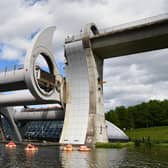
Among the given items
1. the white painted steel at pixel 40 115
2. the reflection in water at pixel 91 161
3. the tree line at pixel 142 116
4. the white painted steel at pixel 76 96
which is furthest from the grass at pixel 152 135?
the reflection in water at pixel 91 161

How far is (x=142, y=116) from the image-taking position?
4916 inches

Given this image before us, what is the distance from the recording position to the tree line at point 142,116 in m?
122

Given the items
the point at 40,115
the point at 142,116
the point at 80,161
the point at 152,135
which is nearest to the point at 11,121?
the point at 40,115

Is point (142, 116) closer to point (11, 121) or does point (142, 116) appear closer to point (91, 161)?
point (11, 121)

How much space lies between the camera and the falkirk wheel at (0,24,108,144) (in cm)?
5525

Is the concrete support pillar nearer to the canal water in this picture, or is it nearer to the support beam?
the support beam

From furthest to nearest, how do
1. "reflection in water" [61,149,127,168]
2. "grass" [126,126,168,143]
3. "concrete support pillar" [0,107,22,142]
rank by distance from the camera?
"grass" [126,126,168,143] → "concrete support pillar" [0,107,22,142] → "reflection in water" [61,149,127,168]

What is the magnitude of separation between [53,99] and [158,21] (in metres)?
24.2

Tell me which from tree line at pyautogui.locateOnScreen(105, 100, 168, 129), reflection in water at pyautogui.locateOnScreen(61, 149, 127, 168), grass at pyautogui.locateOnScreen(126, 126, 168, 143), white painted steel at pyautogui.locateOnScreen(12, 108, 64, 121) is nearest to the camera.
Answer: reflection in water at pyautogui.locateOnScreen(61, 149, 127, 168)

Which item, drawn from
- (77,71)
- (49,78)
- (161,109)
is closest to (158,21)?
(77,71)

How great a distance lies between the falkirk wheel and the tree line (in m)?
66.8

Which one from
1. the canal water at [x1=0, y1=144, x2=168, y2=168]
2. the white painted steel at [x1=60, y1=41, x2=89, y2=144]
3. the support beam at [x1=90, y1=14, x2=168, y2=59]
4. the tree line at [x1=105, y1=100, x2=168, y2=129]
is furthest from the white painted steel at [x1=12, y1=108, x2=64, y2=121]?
the tree line at [x1=105, y1=100, x2=168, y2=129]

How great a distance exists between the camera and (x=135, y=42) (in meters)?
53.3

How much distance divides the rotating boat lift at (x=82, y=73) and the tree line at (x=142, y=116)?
219 feet
